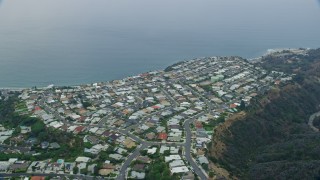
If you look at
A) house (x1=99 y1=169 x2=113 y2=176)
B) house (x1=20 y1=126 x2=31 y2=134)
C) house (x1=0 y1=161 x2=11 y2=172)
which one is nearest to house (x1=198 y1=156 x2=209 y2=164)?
house (x1=99 y1=169 x2=113 y2=176)

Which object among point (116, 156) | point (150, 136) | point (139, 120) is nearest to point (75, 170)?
point (116, 156)

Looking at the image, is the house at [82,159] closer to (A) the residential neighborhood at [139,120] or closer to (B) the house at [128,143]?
(A) the residential neighborhood at [139,120]

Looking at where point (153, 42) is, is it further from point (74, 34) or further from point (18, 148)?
point (18, 148)

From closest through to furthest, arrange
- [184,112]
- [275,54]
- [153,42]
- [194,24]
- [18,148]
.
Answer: [18,148], [184,112], [275,54], [153,42], [194,24]

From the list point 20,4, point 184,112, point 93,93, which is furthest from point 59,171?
point 20,4

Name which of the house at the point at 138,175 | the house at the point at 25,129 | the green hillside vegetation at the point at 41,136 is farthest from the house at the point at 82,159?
the house at the point at 25,129

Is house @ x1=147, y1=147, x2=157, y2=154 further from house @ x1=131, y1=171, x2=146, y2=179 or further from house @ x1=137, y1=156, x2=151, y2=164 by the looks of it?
house @ x1=131, y1=171, x2=146, y2=179

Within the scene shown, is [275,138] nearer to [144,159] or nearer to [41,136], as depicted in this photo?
[144,159]

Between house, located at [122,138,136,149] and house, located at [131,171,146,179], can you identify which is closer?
house, located at [131,171,146,179]
